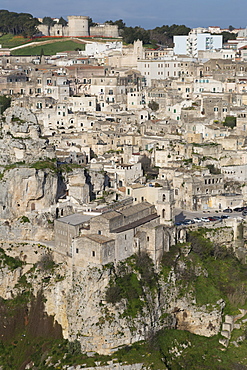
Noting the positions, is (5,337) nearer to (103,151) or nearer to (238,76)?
(103,151)

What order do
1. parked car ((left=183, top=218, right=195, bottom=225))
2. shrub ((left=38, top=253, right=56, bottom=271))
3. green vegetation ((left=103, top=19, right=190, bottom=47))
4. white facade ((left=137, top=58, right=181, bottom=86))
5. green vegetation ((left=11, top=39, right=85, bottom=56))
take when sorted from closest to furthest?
shrub ((left=38, top=253, right=56, bottom=271)) → parked car ((left=183, top=218, right=195, bottom=225)) → white facade ((left=137, top=58, right=181, bottom=86)) → green vegetation ((left=11, top=39, right=85, bottom=56)) → green vegetation ((left=103, top=19, right=190, bottom=47))

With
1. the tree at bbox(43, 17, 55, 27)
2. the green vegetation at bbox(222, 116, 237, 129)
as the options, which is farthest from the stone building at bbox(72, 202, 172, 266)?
the tree at bbox(43, 17, 55, 27)

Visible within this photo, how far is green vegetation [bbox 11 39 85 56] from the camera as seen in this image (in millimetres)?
77062

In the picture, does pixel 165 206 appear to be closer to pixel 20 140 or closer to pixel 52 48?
pixel 20 140

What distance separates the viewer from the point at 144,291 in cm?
3616

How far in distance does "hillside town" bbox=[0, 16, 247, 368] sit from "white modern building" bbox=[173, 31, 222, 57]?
0.82 ft

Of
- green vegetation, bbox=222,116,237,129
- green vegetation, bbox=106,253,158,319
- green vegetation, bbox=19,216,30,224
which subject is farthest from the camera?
green vegetation, bbox=222,116,237,129

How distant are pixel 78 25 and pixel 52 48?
7.07 m

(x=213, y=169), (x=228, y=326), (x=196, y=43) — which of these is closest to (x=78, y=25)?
(x=196, y=43)

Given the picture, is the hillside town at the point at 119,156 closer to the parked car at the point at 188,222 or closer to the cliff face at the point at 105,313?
the cliff face at the point at 105,313

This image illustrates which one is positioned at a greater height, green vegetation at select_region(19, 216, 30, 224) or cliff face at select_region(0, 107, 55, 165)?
cliff face at select_region(0, 107, 55, 165)

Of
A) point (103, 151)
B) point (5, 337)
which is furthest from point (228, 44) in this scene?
point (5, 337)

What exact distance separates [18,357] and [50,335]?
173 cm

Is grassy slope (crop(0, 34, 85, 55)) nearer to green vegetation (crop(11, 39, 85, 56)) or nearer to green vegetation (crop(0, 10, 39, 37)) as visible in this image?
green vegetation (crop(11, 39, 85, 56))
